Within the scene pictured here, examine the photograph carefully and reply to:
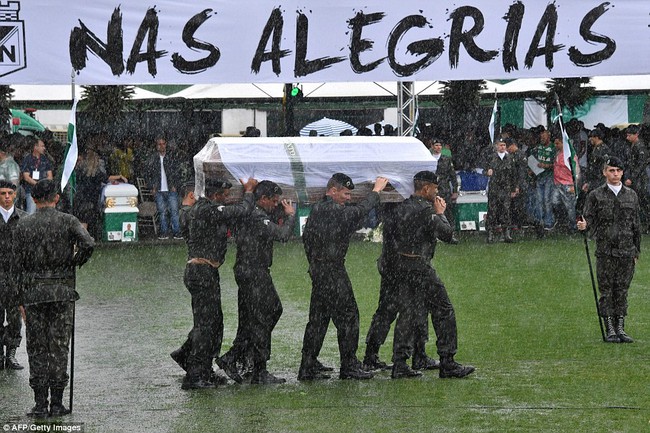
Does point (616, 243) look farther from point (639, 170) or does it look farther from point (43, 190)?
point (639, 170)

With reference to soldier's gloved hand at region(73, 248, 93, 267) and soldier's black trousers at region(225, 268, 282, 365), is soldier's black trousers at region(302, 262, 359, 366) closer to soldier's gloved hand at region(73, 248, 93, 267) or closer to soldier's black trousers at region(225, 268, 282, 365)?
soldier's black trousers at region(225, 268, 282, 365)

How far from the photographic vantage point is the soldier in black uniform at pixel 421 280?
10.1 m

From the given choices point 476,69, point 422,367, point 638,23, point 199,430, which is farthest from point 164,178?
point 199,430

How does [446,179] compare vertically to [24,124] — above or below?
below

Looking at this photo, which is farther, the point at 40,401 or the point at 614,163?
the point at 614,163

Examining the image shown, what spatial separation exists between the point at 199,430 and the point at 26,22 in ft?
26.1

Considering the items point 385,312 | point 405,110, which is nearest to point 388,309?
point 385,312

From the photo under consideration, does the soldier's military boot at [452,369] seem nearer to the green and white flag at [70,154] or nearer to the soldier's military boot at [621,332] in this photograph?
the soldier's military boot at [621,332]

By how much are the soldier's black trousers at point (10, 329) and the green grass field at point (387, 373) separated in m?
0.28

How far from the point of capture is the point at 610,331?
11.8 metres

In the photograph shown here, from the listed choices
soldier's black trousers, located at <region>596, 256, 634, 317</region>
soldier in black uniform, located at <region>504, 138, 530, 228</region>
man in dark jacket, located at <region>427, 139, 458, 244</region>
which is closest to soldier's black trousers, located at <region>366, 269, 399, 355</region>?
soldier's black trousers, located at <region>596, 256, 634, 317</region>

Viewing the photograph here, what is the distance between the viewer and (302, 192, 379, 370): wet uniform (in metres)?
9.99

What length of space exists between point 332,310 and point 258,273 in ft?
2.29

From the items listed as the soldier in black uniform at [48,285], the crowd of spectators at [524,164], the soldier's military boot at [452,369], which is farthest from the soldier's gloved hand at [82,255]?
the crowd of spectators at [524,164]
